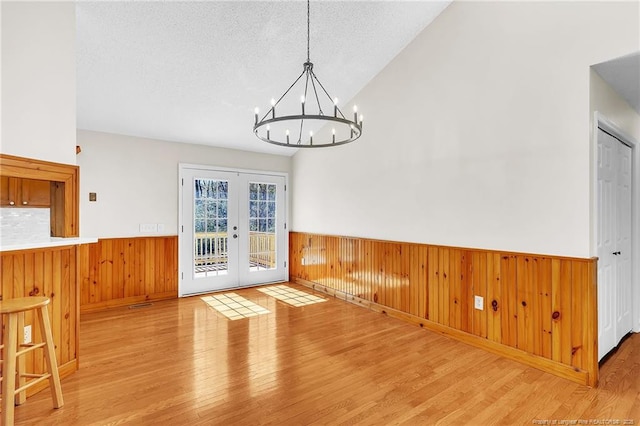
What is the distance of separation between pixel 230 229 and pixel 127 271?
61.9 inches

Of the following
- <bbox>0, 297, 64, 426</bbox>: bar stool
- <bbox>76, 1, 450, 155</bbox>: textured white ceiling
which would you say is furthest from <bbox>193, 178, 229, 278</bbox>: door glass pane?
<bbox>0, 297, 64, 426</bbox>: bar stool

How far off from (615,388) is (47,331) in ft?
13.0

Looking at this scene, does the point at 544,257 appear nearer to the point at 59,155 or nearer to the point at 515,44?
the point at 515,44

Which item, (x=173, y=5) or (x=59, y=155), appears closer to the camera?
(x=59, y=155)

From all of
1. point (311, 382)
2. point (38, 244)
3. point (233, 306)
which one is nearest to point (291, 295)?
point (233, 306)

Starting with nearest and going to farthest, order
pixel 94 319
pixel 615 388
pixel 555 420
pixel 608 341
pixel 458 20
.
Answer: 1. pixel 555 420
2. pixel 615 388
3. pixel 608 341
4. pixel 458 20
5. pixel 94 319

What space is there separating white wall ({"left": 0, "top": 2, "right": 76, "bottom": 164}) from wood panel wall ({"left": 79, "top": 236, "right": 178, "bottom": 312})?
6.95 feet

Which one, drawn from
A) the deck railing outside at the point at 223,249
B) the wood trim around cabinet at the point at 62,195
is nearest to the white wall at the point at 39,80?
the wood trim around cabinet at the point at 62,195

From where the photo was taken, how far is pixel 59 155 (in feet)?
7.81

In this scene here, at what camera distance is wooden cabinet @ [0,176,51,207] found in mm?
2109

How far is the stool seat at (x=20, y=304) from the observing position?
1.80 m

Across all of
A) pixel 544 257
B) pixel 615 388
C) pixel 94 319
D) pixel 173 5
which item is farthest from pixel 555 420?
pixel 94 319

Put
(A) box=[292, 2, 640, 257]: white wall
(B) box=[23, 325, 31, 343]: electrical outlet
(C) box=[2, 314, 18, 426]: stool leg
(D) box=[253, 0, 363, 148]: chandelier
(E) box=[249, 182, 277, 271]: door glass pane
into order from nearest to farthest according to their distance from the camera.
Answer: (C) box=[2, 314, 18, 426]: stool leg → (B) box=[23, 325, 31, 343]: electrical outlet → (A) box=[292, 2, 640, 257]: white wall → (D) box=[253, 0, 363, 148]: chandelier → (E) box=[249, 182, 277, 271]: door glass pane

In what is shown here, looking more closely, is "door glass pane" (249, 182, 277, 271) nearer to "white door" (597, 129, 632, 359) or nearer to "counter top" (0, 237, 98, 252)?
"counter top" (0, 237, 98, 252)
